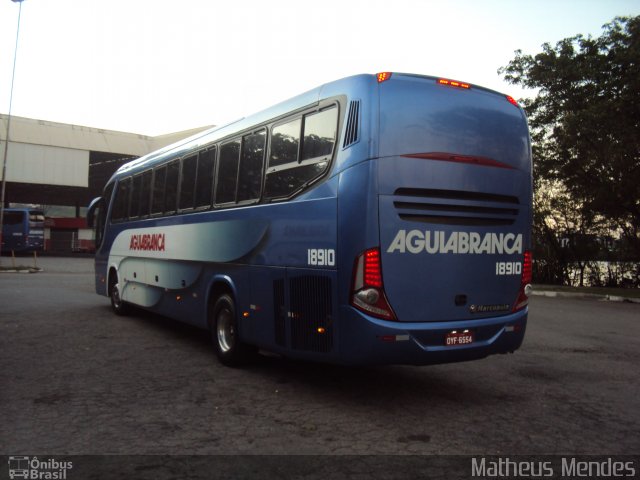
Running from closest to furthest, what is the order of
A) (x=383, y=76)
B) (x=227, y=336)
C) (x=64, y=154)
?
(x=383, y=76)
(x=227, y=336)
(x=64, y=154)

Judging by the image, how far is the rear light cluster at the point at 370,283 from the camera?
17.7 feet

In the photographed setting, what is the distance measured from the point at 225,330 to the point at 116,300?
580cm

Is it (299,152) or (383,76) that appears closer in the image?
(383,76)

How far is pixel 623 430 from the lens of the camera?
515 cm

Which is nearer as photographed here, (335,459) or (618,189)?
(335,459)

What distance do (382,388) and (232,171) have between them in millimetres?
3426

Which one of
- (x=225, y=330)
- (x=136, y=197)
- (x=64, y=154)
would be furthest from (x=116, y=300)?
(x=64, y=154)

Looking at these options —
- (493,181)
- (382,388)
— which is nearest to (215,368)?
(382,388)

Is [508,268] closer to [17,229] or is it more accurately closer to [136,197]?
[136,197]

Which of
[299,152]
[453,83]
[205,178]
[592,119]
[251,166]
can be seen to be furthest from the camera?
[592,119]

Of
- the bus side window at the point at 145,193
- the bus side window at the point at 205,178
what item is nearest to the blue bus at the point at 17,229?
the bus side window at the point at 145,193

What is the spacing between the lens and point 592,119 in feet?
61.6

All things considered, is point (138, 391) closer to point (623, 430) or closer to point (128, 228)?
point (623, 430)

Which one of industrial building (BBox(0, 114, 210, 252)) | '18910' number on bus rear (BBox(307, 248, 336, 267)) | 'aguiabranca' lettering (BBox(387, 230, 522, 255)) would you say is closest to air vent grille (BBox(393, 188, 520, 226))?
'aguiabranca' lettering (BBox(387, 230, 522, 255))
